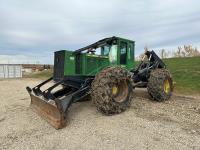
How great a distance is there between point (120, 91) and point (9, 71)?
32.9 metres

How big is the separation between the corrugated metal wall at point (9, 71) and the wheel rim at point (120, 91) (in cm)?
3238

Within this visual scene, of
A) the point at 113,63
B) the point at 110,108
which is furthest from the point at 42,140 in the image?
the point at 113,63

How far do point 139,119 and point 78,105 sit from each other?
2.28 m

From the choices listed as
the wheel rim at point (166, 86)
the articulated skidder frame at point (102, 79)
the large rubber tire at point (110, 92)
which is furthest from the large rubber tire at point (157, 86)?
the large rubber tire at point (110, 92)

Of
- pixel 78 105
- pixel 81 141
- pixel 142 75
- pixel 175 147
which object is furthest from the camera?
pixel 142 75

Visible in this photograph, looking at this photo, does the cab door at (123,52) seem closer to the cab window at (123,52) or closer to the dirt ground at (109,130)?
the cab window at (123,52)

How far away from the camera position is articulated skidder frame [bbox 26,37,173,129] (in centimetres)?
539

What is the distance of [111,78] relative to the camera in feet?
18.3

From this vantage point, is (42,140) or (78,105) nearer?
(42,140)

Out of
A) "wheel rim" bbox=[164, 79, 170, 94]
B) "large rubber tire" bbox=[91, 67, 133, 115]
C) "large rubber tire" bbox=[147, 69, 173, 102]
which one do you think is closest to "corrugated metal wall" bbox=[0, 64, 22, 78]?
"wheel rim" bbox=[164, 79, 170, 94]

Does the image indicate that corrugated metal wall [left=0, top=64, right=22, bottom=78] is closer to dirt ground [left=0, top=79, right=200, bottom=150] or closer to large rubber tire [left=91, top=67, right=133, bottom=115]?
dirt ground [left=0, top=79, right=200, bottom=150]

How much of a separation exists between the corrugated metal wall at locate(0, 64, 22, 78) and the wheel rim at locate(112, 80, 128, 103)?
32.4 meters

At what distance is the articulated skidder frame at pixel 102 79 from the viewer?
5.39 m

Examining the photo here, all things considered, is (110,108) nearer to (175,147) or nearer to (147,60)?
(175,147)
